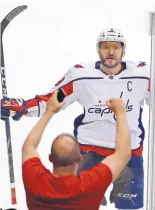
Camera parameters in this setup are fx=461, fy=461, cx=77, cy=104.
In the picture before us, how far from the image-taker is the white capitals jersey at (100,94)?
239 cm

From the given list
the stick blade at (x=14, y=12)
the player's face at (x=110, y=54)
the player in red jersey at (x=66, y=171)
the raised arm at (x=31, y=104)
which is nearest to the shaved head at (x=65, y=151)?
the player in red jersey at (x=66, y=171)

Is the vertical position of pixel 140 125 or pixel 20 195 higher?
pixel 140 125

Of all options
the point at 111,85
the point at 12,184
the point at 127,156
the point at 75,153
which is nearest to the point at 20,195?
the point at 12,184

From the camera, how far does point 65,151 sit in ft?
7.68

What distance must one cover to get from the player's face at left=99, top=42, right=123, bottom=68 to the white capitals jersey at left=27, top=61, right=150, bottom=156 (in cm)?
4

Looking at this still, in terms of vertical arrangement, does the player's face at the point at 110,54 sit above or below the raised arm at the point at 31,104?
above

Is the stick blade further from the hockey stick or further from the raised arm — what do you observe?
the raised arm

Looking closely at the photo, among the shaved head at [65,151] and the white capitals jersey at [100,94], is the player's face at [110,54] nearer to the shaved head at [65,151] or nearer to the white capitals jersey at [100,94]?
the white capitals jersey at [100,94]

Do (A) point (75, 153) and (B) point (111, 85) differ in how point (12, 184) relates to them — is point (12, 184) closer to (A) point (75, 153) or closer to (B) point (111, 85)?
(A) point (75, 153)

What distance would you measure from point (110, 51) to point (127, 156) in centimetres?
55

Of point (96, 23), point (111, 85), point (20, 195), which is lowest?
point (20, 195)

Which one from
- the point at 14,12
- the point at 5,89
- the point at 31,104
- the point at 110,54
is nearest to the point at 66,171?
the point at 31,104

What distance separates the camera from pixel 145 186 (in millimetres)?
2506

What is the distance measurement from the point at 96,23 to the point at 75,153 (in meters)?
0.68
